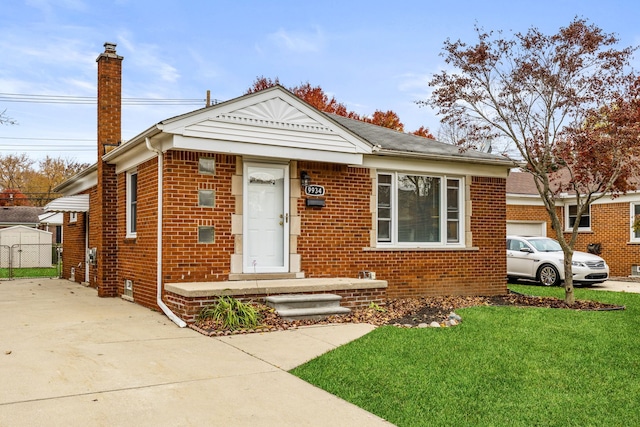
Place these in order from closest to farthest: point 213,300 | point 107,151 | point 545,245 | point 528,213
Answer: point 213,300, point 107,151, point 545,245, point 528,213

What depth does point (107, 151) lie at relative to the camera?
12758mm

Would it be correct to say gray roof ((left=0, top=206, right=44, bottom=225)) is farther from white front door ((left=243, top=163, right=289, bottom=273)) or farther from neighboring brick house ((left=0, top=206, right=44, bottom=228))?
white front door ((left=243, top=163, right=289, bottom=273))

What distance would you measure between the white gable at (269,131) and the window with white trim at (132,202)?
2865 millimetres

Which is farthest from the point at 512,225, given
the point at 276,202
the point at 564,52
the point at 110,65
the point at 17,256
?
the point at 17,256

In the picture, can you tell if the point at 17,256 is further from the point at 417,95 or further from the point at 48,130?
the point at 417,95

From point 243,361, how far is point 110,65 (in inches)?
349

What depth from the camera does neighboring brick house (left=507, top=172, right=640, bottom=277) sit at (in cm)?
2102

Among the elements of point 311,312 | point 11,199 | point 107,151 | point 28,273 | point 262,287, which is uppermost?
point 11,199

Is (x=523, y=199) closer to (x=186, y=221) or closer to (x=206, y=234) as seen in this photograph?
(x=206, y=234)

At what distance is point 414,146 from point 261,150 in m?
3.95

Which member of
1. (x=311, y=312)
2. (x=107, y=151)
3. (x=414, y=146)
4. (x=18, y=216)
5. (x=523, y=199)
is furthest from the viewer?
(x=18, y=216)

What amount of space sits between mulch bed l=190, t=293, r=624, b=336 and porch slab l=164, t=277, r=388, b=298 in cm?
32

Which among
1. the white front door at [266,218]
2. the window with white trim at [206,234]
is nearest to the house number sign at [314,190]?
the white front door at [266,218]

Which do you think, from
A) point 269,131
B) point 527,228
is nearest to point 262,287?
point 269,131
